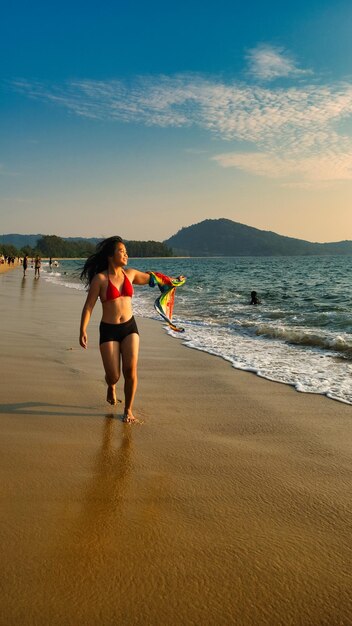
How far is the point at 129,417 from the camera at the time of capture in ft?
15.4

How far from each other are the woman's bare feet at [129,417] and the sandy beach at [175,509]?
0.08m

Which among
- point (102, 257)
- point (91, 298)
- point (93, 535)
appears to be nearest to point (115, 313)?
point (91, 298)

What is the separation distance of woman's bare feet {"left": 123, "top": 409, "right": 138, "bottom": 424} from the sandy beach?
0.27 feet

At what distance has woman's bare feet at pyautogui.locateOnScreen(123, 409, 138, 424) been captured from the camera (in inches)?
184

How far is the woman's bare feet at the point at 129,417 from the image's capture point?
4676mm

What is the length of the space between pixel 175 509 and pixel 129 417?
1764 millimetres

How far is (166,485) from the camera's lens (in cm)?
334

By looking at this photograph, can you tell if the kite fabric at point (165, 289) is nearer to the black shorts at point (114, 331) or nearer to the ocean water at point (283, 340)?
the black shorts at point (114, 331)

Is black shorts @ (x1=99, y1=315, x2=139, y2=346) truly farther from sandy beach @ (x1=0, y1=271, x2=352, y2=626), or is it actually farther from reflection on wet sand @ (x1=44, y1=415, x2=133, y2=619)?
reflection on wet sand @ (x1=44, y1=415, x2=133, y2=619)

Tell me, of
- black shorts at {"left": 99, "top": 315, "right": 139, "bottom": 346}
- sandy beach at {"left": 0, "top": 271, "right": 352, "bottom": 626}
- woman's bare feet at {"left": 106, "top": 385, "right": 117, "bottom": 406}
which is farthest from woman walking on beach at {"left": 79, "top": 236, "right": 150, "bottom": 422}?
sandy beach at {"left": 0, "top": 271, "right": 352, "bottom": 626}

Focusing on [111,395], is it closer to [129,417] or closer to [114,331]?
[129,417]

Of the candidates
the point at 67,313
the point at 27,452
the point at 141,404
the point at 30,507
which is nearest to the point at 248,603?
the point at 30,507

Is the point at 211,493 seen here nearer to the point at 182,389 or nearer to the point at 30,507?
the point at 30,507

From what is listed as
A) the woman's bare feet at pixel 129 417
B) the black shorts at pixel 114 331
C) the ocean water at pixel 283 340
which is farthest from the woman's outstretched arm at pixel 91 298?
the ocean water at pixel 283 340
